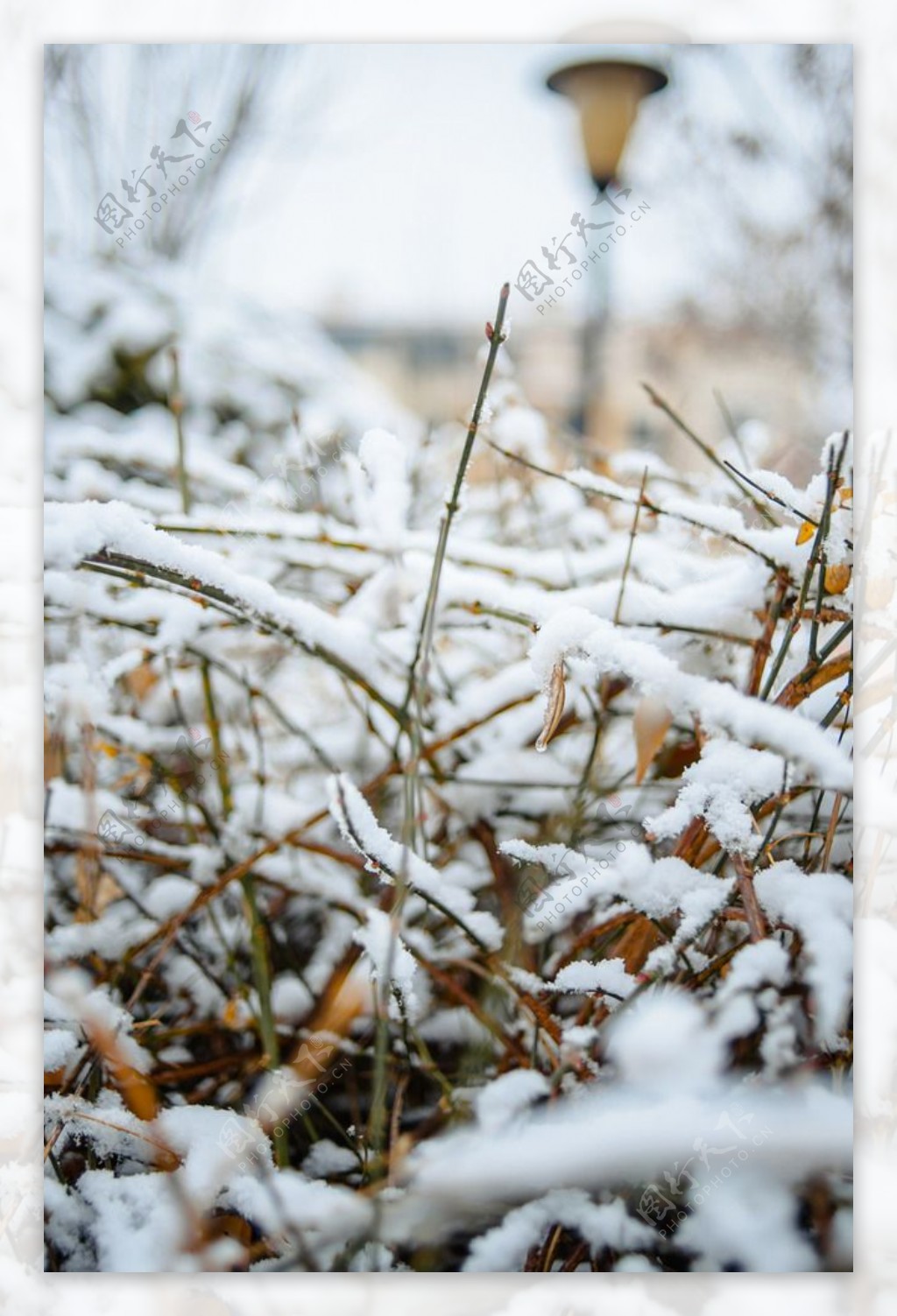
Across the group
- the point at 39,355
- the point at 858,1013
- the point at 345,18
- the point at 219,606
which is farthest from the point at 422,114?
the point at 858,1013

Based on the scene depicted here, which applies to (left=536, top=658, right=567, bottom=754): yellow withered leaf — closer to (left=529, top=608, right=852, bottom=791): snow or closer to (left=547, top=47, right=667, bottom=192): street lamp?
(left=529, top=608, right=852, bottom=791): snow

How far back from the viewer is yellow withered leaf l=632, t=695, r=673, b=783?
692 millimetres

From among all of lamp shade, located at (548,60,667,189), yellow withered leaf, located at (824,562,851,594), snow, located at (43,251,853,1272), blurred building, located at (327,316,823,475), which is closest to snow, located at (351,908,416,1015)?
snow, located at (43,251,853,1272)

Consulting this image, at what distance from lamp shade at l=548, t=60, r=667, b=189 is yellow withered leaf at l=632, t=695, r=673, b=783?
0.53 m

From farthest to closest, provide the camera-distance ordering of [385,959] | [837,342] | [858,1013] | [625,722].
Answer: [837,342] → [625,722] → [858,1013] → [385,959]

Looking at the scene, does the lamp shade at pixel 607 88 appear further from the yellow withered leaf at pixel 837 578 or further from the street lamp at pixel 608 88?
the yellow withered leaf at pixel 837 578

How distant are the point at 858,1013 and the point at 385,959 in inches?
13.9

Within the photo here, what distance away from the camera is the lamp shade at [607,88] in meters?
0.89

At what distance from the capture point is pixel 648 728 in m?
0.70

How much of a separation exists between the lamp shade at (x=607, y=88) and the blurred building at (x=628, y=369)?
69cm

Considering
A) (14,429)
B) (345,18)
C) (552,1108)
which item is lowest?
(552,1108)

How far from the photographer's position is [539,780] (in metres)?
0.85

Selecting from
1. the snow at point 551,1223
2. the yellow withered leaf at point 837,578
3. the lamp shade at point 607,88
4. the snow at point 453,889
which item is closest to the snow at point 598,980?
the snow at point 453,889

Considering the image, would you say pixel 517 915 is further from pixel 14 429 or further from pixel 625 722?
pixel 14 429
